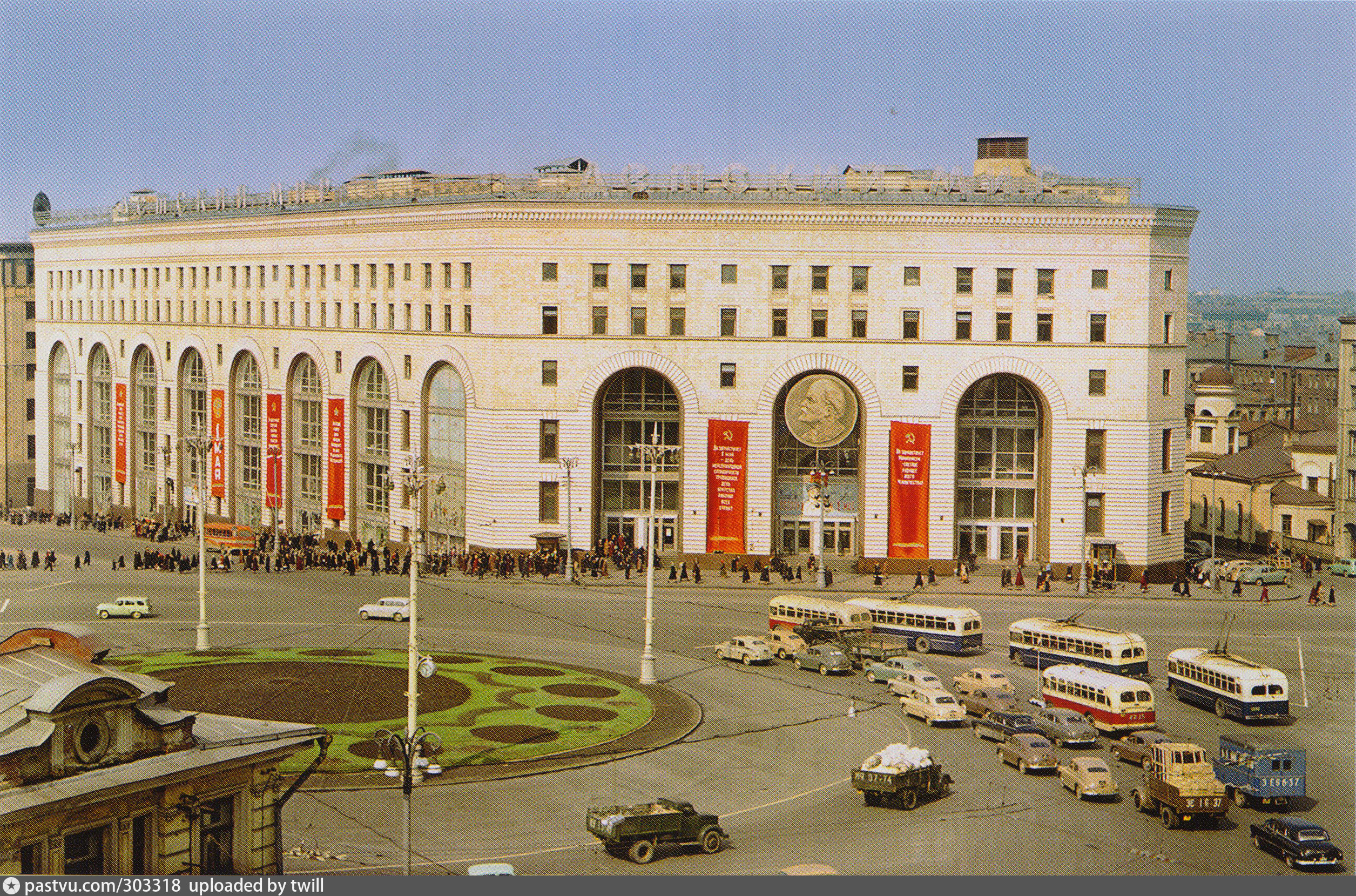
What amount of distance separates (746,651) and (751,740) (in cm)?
1214

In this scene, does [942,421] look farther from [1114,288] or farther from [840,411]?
[1114,288]

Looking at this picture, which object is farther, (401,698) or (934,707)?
(401,698)

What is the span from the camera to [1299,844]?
126 feet

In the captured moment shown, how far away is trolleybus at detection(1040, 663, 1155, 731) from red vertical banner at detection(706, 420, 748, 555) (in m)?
35.6

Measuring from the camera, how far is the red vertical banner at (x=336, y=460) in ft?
331

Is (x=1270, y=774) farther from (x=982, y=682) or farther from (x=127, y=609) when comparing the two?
(x=127, y=609)

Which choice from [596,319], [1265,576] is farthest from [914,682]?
[596,319]

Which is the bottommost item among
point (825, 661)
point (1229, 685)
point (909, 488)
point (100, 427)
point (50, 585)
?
point (50, 585)

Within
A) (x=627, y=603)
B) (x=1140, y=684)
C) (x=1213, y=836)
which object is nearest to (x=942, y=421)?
(x=627, y=603)

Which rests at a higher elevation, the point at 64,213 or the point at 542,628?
the point at 64,213

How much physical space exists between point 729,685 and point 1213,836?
21.1 m

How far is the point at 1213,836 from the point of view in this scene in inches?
1630

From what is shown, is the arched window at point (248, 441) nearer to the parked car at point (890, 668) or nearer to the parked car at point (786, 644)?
the parked car at point (786, 644)

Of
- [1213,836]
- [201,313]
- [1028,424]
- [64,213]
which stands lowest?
[1213,836]
